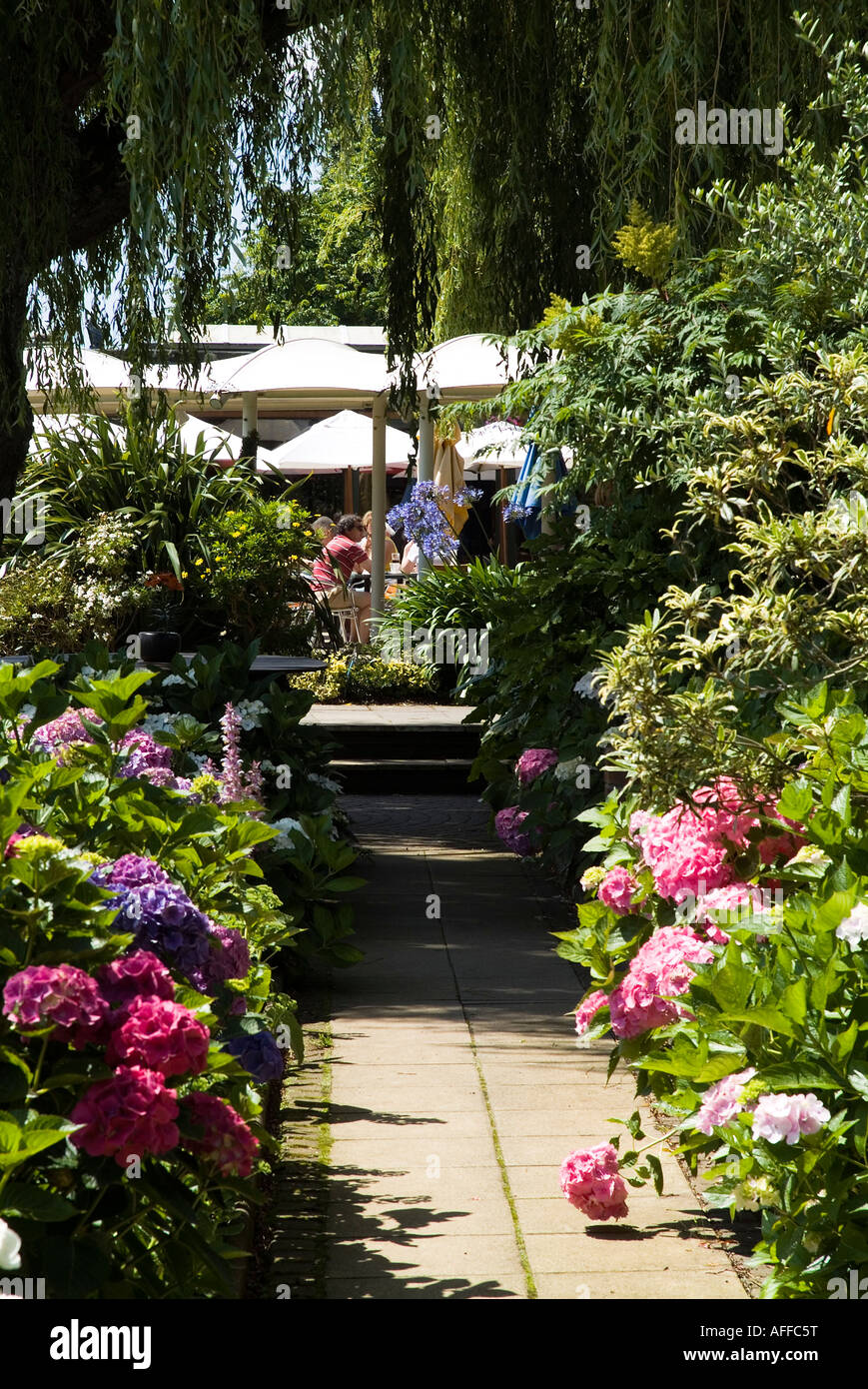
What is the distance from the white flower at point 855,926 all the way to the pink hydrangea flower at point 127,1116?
1.07 metres

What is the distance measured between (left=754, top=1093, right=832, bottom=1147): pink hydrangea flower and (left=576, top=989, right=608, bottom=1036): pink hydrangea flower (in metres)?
1.38

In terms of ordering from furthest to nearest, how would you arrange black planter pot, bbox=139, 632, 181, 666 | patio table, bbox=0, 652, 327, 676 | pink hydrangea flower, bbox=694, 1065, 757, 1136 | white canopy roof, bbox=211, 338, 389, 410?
white canopy roof, bbox=211, 338, 389, 410 → black planter pot, bbox=139, 632, 181, 666 → patio table, bbox=0, 652, 327, 676 → pink hydrangea flower, bbox=694, 1065, 757, 1136

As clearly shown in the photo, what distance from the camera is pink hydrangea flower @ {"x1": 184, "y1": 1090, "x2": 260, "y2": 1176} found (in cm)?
224

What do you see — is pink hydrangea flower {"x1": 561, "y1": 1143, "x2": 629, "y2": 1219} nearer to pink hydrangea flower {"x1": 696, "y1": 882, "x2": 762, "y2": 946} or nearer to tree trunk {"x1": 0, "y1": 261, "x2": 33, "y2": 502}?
pink hydrangea flower {"x1": 696, "y1": 882, "x2": 762, "y2": 946}

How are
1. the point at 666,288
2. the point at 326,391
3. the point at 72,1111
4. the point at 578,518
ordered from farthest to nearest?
the point at 326,391 < the point at 578,518 < the point at 666,288 < the point at 72,1111

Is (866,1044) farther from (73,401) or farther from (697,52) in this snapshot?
(73,401)

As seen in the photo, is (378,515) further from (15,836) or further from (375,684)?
(15,836)

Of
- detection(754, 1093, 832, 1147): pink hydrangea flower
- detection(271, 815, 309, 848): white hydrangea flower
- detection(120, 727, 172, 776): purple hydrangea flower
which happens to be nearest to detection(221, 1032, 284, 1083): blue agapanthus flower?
detection(120, 727, 172, 776): purple hydrangea flower

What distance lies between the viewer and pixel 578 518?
678 centimetres

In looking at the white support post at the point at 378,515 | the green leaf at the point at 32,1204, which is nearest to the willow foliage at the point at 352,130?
the green leaf at the point at 32,1204

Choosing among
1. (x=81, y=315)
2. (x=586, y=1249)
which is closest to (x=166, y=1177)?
(x=586, y=1249)

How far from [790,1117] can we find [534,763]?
4.66m

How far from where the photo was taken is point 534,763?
22.7ft
